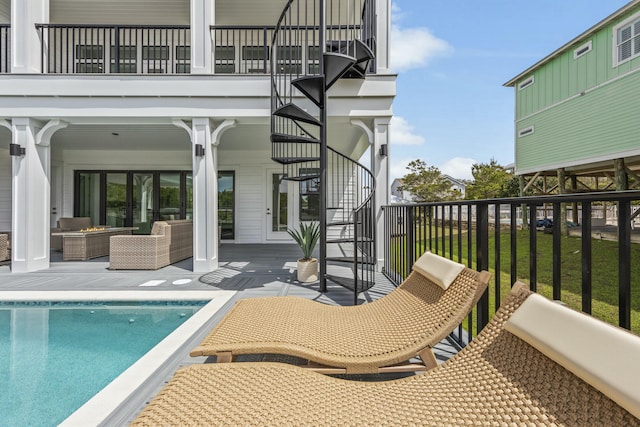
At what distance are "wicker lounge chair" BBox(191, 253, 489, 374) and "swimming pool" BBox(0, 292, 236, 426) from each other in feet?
2.43

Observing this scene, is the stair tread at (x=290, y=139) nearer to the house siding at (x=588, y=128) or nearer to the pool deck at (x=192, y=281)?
the pool deck at (x=192, y=281)

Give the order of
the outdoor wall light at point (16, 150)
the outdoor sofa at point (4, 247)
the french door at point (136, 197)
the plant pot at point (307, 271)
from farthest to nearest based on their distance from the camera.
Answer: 1. the french door at point (136, 197)
2. the outdoor sofa at point (4, 247)
3. the outdoor wall light at point (16, 150)
4. the plant pot at point (307, 271)

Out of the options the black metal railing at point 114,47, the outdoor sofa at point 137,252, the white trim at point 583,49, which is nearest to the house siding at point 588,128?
the white trim at point 583,49

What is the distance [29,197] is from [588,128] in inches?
552

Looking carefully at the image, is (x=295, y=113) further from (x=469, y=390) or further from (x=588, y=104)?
(x=588, y=104)

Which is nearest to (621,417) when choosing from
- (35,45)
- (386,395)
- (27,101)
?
(386,395)

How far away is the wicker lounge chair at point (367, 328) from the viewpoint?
5.18 feet

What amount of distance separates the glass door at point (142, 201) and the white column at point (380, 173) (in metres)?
6.81

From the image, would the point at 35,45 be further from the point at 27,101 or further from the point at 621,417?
the point at 621,417

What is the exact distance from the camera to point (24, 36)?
4.86 meters

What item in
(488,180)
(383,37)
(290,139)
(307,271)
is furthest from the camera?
(488,180)

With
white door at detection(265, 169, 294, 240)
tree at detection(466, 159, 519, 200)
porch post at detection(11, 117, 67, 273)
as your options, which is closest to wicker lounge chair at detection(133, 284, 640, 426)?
porch post at detection(11, 117, 67, 273)

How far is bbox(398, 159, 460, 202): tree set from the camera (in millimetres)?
18094

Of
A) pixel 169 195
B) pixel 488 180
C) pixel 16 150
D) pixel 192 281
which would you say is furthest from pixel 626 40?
pixel 16 150
